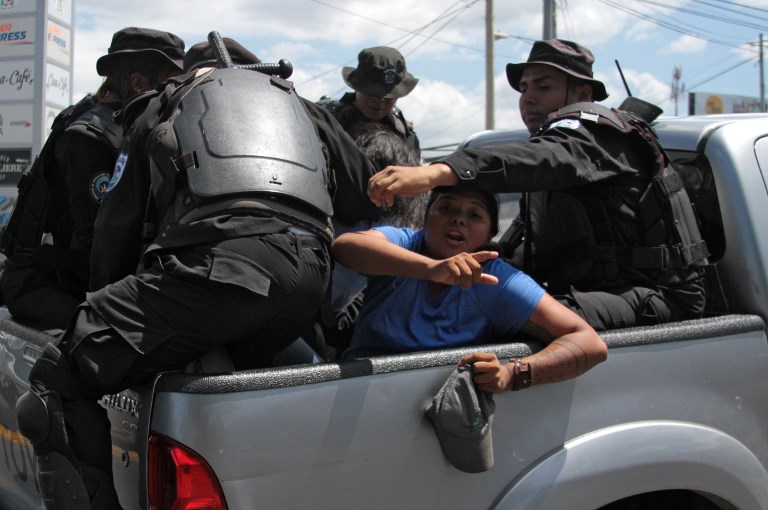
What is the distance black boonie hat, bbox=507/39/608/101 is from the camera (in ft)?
10.5

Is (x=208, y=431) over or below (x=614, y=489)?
over

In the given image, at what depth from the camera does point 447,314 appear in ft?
8.11

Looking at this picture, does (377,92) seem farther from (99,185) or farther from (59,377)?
(59,377)

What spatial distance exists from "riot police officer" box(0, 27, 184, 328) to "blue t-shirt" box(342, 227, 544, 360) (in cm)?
122

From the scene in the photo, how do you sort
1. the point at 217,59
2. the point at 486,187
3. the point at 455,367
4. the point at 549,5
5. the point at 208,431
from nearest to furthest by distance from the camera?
the point at 208,431, the point at 455,367, the point at 486,187, the point at 217,59, the point at 549,5

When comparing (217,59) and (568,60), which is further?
(568,60)

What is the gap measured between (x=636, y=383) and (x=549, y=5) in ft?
59.3

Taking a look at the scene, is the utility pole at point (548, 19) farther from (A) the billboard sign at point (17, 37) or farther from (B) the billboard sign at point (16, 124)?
(B) the billboard sign at point (16, 124)

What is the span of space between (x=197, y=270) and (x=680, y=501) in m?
1.58

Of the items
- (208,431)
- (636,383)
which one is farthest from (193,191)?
(636,383)

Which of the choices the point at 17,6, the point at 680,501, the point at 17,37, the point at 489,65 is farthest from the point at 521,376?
the point at 489,65

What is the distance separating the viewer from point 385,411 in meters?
1.91

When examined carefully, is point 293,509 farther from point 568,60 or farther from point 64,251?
point 568,60

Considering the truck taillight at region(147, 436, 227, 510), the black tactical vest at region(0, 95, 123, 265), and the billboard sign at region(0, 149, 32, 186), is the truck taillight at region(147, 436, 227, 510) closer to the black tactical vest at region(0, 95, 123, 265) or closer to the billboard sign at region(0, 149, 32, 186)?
the black tactical vest at region(0, 95, 123, 265)
